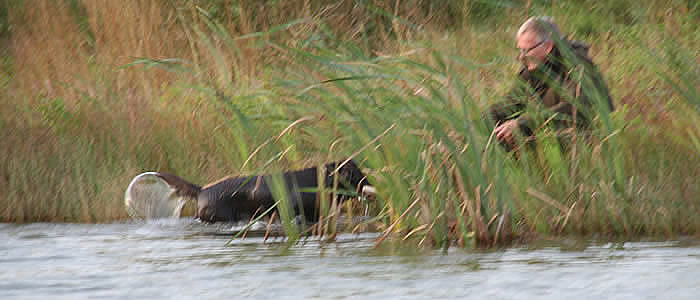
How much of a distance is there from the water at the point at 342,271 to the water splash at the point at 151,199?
599 millimetres

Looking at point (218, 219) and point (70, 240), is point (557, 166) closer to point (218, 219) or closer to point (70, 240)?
point (218, 219)

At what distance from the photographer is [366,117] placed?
19.3 feet

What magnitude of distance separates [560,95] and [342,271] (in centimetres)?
208

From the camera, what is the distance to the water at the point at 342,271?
4.99m

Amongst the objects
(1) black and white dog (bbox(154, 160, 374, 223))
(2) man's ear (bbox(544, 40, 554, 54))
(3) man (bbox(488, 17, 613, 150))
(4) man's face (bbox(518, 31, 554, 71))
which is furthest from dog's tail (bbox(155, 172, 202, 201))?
(2) man's ear (bbox(544, 40, 554, 54))

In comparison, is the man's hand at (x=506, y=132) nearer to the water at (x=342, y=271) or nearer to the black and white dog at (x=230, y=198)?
the water at (x=342, y=271)

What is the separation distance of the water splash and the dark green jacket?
86.0 inches

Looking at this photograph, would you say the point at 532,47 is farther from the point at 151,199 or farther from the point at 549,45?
the point at 151,199

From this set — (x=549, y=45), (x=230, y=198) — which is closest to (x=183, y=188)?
(x=230, y=198)

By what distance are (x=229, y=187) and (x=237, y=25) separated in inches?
214

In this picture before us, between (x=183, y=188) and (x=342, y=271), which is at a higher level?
(x=183, y=188)

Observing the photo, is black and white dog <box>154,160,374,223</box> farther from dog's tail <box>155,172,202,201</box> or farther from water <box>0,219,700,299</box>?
water <box>0,219,700,299</box>

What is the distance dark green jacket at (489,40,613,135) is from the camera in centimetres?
600

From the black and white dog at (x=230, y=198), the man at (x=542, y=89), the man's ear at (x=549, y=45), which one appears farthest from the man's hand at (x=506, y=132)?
the black and white dog at (x=230, y=198)
